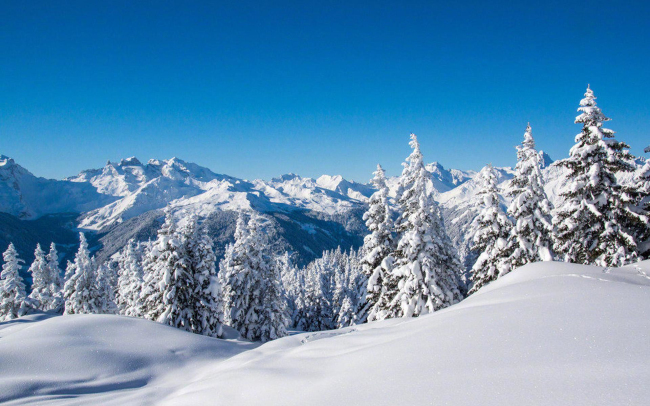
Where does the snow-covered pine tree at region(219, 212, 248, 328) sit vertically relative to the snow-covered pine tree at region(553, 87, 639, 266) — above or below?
below

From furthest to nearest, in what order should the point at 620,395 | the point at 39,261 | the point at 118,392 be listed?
the point at 39,261, the point at 118,392, the point at 620,395

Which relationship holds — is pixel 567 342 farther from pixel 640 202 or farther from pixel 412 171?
pixel 640 202

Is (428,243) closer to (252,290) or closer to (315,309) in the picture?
(252,290)

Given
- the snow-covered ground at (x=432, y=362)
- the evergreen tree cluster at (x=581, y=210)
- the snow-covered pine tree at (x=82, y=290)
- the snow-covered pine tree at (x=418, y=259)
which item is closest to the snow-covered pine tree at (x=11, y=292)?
the snow-covered pine tree at (x=82, y=290)

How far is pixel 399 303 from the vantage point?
19328 millimetres

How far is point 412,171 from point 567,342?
16.0 meters

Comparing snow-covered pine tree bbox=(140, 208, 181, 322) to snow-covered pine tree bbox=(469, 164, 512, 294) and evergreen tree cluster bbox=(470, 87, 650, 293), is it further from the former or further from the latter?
evergreen tree cluster bbox=(470, 87, 650, 293)

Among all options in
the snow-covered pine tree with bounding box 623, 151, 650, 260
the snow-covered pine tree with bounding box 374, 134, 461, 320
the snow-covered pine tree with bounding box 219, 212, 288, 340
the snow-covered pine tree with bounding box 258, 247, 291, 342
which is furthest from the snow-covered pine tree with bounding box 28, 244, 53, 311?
the snow-covered pine tree with bounding box 623, 151, 650, 260

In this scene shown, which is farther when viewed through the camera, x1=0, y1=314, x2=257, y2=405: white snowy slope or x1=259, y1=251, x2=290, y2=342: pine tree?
x1=259, y1=251, x2=290, y2=342: pine tree

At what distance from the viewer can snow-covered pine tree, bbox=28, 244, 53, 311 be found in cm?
3966

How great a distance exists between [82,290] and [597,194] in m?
43.6

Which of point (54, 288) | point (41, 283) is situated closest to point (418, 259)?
point (54, 288)

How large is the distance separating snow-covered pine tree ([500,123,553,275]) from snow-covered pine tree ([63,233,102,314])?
3835 centimetres

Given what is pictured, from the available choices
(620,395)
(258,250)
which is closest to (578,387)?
(620,395)
